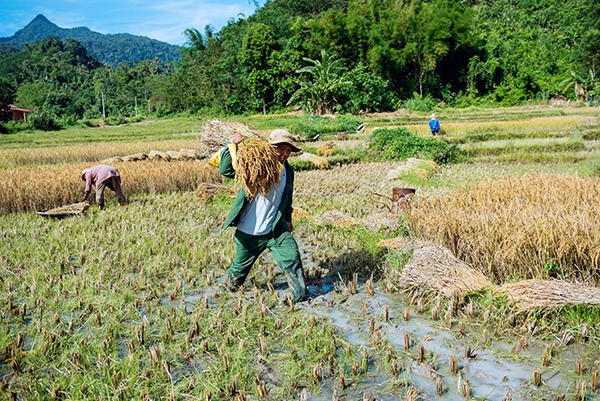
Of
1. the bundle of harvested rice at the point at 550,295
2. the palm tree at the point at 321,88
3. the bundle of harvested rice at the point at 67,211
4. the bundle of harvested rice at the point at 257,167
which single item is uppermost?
the palm tree at the point at 321,88

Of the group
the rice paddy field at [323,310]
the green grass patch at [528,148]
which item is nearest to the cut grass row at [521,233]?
the rice paddy field at [323,310]

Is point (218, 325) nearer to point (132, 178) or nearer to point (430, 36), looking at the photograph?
point (132, 178)

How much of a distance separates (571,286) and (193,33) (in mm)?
46691

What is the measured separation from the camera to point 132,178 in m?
8.12

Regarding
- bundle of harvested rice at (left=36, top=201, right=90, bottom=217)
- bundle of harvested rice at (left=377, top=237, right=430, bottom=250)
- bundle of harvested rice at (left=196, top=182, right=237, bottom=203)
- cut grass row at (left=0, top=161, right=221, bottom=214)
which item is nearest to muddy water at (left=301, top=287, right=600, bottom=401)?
bundle of harvested rice at (left=377, top=237, right=430, bottom=250)

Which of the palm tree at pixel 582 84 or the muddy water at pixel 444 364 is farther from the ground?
the palm tree at pixel 582 84

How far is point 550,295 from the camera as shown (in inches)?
115

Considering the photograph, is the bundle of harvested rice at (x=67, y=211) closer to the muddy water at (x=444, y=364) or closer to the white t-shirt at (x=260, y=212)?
the white t-shirt at (x=260, y=212)

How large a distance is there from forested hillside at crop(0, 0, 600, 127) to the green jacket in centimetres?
2318

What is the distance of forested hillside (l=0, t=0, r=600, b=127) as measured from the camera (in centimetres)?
2903

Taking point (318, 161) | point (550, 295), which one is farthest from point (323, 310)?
point (318, 161)

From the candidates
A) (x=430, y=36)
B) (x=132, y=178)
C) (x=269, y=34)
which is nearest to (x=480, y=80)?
(x=430, y=36)

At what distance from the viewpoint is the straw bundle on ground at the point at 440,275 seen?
328 cm

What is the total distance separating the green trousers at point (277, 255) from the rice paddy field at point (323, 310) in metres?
0.15
